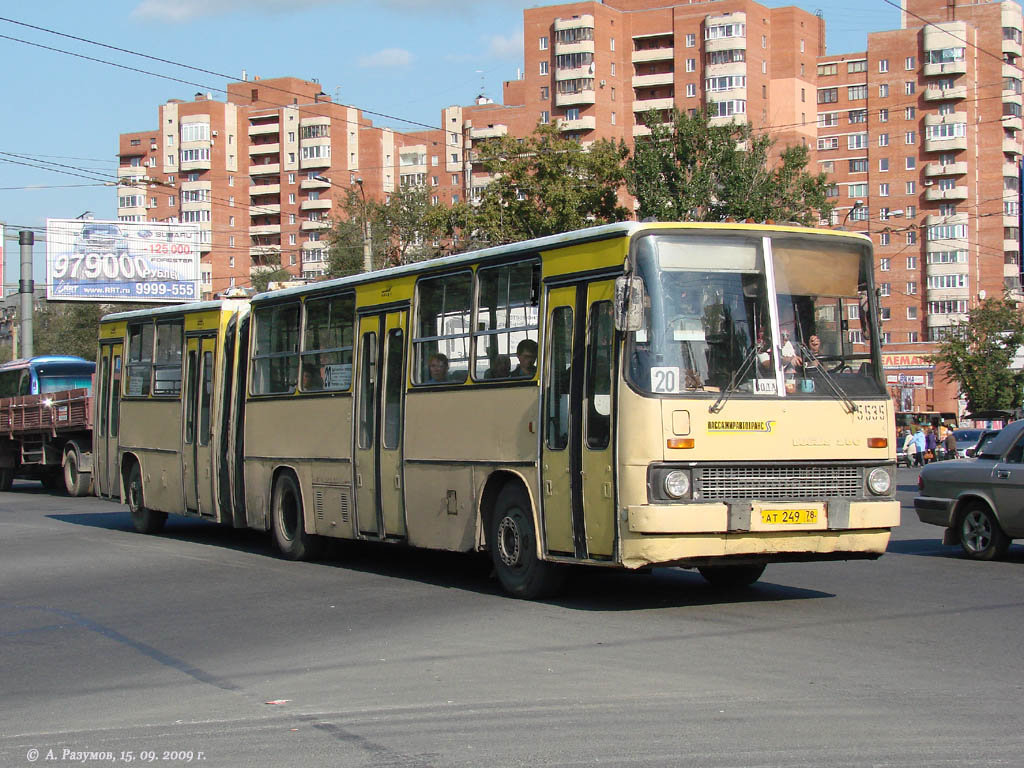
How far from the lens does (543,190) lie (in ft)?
190

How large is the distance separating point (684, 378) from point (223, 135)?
130739 mm

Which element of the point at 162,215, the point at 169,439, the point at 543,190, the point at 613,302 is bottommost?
the point at 169,439

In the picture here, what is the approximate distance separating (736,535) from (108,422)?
1325cm

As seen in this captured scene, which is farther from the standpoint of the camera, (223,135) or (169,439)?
(223,135)

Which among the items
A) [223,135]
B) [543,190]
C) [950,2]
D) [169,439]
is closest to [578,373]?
[169,439]

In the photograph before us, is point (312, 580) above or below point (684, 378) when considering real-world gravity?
below

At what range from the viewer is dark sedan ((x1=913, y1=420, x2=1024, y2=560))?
14.7 metres

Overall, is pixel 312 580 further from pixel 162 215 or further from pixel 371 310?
pixel 162 215

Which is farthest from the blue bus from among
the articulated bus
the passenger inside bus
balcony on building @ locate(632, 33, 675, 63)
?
balcony on building @ locate(632, 33, 675, 63)

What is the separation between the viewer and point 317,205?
130 m

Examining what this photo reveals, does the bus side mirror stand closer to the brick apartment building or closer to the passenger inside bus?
the passenger inside bus

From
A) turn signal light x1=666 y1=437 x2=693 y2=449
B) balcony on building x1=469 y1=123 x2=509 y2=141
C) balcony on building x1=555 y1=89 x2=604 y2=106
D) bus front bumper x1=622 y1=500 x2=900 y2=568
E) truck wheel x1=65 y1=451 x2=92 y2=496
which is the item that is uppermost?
balcony on building x1=555 y1=89 x2=604 y2=106

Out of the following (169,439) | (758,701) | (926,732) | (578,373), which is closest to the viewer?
(926,732)

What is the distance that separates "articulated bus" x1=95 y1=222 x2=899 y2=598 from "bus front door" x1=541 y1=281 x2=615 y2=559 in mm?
17
